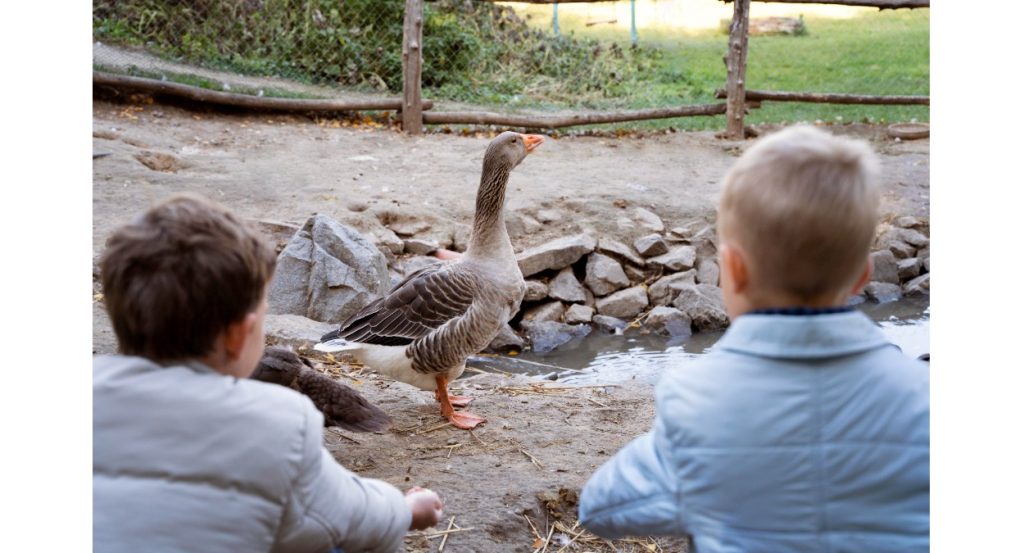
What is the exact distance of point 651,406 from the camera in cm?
372

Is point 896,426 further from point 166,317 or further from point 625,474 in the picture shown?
point 166,317

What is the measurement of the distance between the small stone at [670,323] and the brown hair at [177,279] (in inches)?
175

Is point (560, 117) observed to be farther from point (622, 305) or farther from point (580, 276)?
point (622, 305)

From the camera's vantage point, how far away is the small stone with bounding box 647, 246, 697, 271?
6000mm

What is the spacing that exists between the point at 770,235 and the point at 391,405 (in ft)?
8.53

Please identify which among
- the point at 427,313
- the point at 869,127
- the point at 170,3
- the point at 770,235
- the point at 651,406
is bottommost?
the point at 651,406

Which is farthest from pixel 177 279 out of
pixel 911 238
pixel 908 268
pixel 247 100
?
pixel 247 100

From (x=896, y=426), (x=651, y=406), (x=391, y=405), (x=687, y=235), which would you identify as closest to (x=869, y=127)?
(x=687, y=235)

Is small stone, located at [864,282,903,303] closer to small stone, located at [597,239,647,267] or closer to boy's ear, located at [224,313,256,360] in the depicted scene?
small stone, located at [597,239,647,267]

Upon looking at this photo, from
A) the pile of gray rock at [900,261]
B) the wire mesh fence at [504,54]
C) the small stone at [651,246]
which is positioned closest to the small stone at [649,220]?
the small stone at [651,246]

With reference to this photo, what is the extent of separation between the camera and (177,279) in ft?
3.93

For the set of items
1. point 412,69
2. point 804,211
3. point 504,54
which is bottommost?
point 804,211

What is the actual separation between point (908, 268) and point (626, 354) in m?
2.33

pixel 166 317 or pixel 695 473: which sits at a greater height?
pixel 166 317
